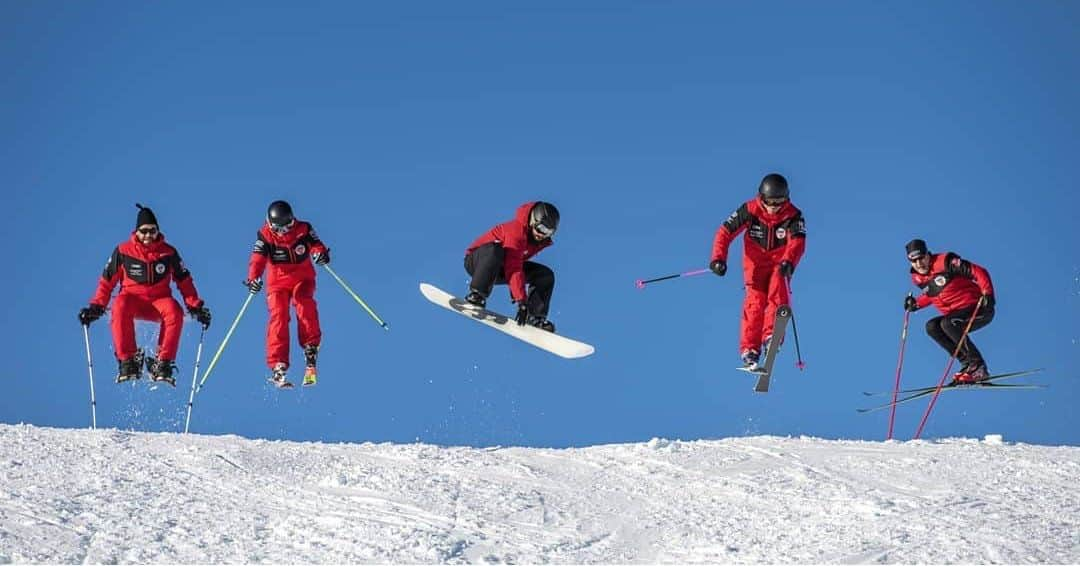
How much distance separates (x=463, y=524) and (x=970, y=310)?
32.9ft

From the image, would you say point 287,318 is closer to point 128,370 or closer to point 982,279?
point 128,370

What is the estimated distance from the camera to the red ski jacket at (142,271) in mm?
13781

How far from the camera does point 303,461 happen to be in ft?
34.4

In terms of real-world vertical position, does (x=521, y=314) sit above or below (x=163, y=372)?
above

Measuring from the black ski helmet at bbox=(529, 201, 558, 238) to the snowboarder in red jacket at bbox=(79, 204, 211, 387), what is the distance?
4.36 meters

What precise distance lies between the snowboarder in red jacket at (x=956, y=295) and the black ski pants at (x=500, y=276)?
5600mm

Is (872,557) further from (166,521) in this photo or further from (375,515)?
(166,521)

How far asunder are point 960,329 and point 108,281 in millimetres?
11140

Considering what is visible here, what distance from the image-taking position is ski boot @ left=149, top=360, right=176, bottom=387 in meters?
13.8

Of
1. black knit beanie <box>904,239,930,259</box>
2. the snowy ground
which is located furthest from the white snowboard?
black knit beanie <box>904,239,930,259</box>

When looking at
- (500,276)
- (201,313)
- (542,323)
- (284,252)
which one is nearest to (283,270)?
(284,252)

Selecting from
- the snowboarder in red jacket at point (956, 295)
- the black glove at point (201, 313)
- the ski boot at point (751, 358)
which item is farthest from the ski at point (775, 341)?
the black glove at point (201, 313)

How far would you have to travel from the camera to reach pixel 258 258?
13.9 m

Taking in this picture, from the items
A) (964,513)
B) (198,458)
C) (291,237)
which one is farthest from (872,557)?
(291,237)
